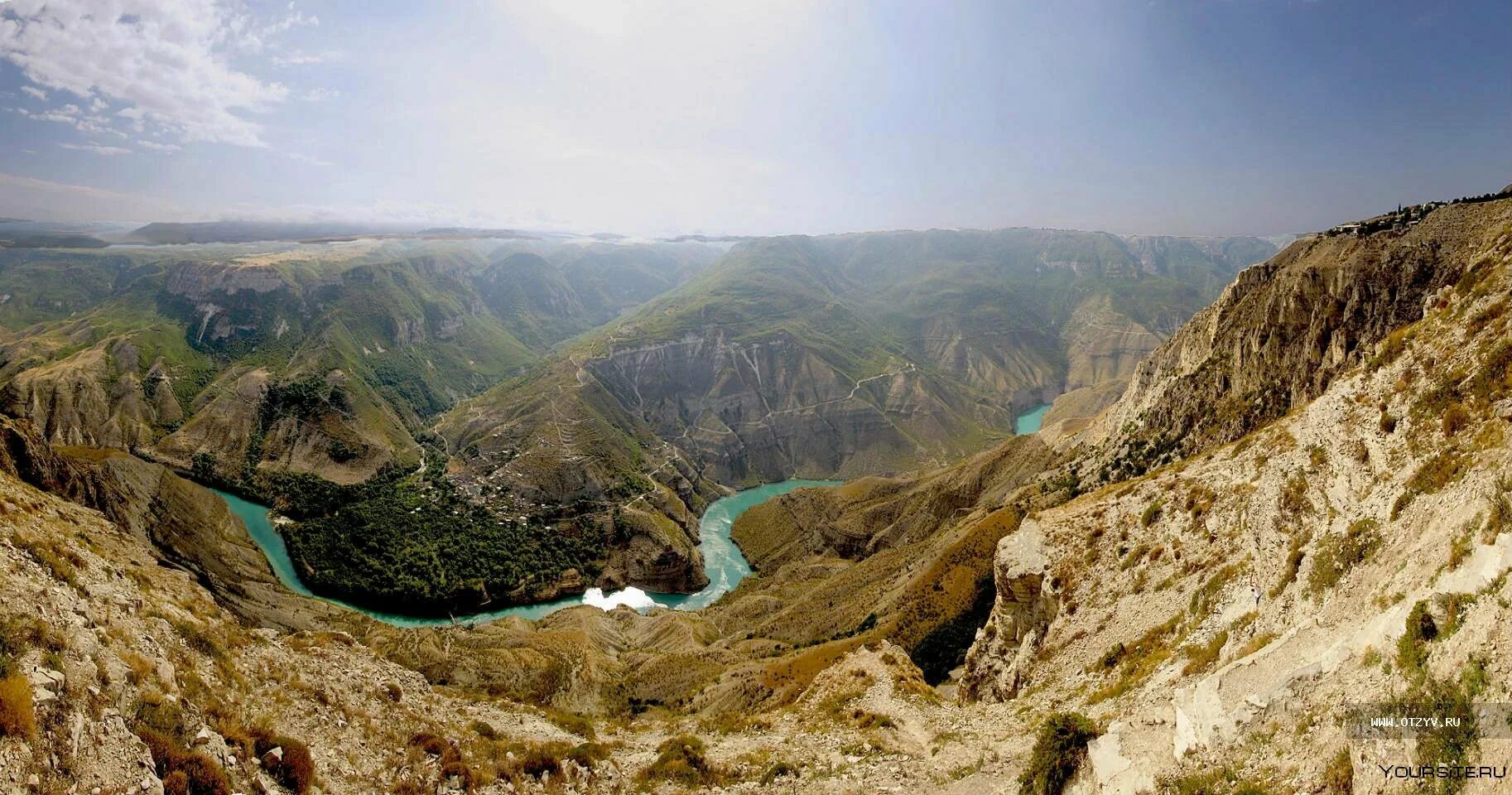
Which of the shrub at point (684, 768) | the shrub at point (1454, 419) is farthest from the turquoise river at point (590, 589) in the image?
the shrub at point (1454, 419)

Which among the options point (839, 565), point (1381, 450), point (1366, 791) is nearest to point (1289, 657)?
point (1366, 791)

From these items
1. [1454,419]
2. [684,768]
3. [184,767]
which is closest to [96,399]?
[684,768]

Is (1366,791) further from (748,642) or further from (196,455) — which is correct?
(196,455)

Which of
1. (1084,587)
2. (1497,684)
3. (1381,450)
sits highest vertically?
(1381,450)

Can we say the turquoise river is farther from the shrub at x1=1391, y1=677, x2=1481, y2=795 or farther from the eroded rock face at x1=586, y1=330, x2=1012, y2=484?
the shrub at x1=1391, y1=677, x2=1481, y2=795

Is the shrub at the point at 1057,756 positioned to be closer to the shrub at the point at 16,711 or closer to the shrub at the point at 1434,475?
the shrub at the point at 1434,475

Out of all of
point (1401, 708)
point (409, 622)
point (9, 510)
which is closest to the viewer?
point (1401, 708)

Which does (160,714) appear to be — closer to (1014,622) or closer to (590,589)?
(1014,622)

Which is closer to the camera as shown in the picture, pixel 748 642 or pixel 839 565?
pixel 748 642
